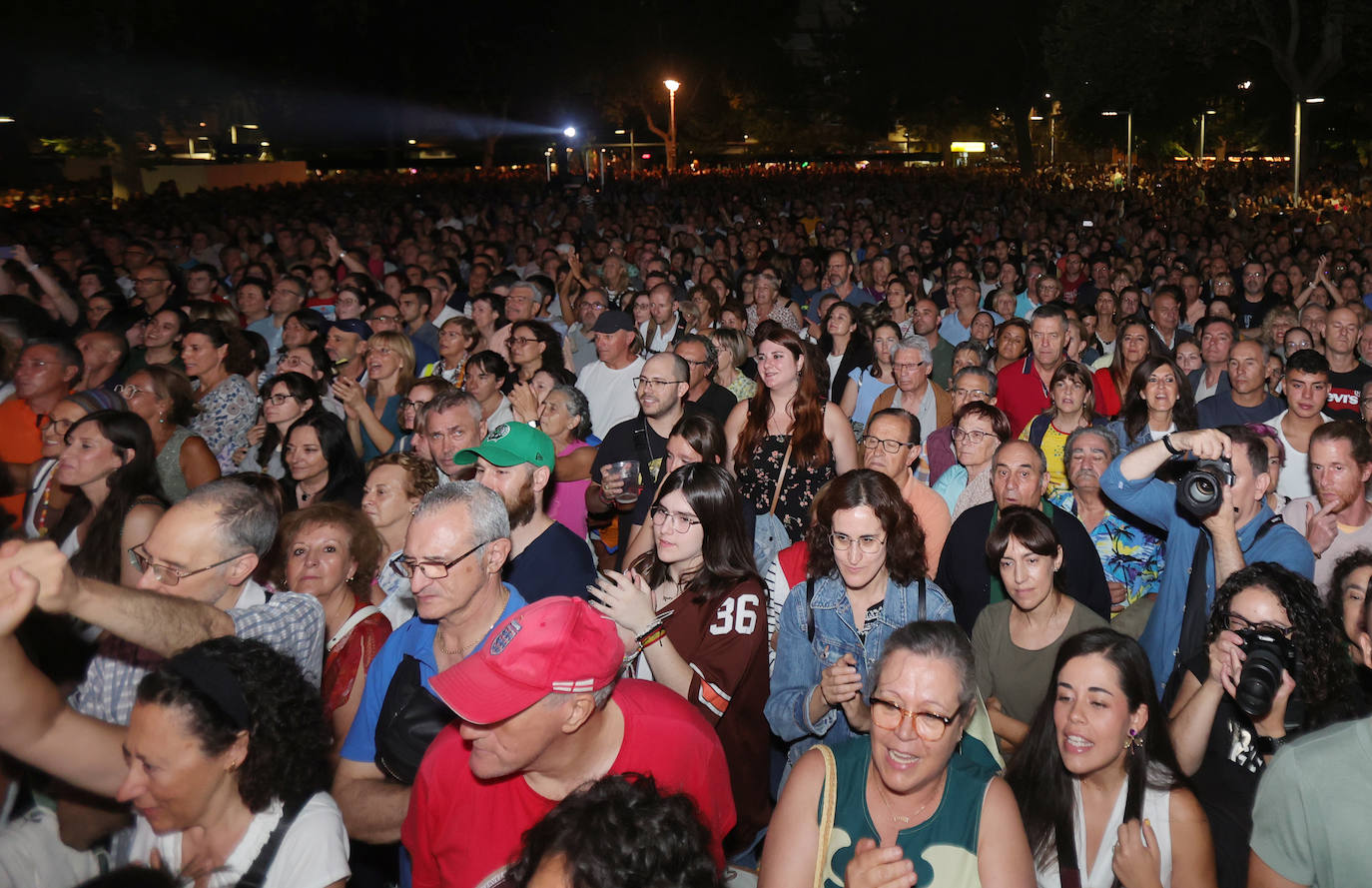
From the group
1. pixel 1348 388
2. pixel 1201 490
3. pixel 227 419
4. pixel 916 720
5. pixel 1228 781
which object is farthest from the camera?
pixel 1348 388

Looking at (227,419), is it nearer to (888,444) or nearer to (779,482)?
(779,482)

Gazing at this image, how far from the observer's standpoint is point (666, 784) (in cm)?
289

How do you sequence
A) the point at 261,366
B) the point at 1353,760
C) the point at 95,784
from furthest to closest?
1. the point at 261,366
2. the point at 95,784
3. the point at 1353,760

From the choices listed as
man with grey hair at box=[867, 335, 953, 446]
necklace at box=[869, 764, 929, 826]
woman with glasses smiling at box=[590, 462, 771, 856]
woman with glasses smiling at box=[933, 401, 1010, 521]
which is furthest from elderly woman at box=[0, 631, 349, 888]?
man with grey hair at box=[867, 335, 953, 446]

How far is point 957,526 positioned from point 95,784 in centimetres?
345

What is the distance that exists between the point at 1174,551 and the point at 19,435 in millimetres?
5878

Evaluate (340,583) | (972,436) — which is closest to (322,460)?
(340,583)

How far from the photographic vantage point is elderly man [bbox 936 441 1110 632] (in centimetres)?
460

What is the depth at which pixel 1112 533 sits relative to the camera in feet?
17.3

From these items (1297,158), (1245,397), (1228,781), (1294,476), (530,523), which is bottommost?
(1228,781)

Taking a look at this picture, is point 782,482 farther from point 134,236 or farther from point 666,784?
point 134,236

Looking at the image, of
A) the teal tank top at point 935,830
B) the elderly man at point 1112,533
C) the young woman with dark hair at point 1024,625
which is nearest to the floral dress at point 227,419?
the young woman with dark hair at point 1024,625

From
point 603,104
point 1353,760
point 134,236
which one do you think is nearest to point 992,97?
point 603,104

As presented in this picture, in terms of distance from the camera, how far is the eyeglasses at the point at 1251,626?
11.2ft
